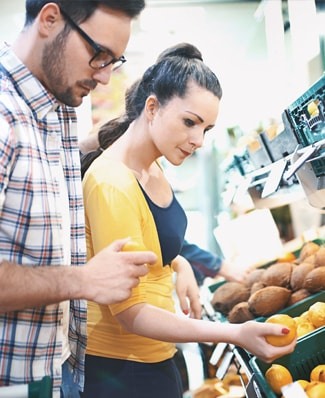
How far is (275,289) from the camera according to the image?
1.90 metres

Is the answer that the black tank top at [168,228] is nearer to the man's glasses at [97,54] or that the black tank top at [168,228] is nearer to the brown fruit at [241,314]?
the man's glasses at [97,54]

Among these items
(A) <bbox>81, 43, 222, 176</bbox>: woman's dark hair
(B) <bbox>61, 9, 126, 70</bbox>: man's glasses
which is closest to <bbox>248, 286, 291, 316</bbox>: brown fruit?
(A) <bbox>81, 43, 222, 176</bbox>: woman's dark hair

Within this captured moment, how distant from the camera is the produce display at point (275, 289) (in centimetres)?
186

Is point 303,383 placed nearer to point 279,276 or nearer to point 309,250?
point 279,276

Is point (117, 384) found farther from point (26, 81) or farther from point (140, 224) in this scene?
point (26, 81)

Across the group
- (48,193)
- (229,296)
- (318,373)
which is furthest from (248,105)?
(48,193)

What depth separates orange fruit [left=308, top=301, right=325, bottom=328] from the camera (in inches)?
64.9

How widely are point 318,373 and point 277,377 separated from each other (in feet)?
0.39

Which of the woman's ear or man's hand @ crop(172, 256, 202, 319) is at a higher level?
the woman's ear

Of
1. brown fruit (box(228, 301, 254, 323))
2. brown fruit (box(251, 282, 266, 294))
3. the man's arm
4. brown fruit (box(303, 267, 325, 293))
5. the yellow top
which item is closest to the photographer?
the man's arm

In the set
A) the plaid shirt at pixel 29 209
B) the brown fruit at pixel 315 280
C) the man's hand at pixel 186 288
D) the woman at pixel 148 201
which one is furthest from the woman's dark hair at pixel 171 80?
the brown fruit at pixel 315 280

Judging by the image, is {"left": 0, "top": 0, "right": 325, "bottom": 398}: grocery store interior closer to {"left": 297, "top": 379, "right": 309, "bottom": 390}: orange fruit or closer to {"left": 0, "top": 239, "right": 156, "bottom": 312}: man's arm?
{"left": 297, "top": 379, "right": 309, "bottom": 390}: orange fruit

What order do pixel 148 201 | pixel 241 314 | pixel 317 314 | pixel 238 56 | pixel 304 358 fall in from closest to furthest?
1. pixel 148 201
2. pixel 304 358
3. pixel 317 314
4. pixel 241 314
5. pixel 238 56

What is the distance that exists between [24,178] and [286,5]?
1495 millimetres
